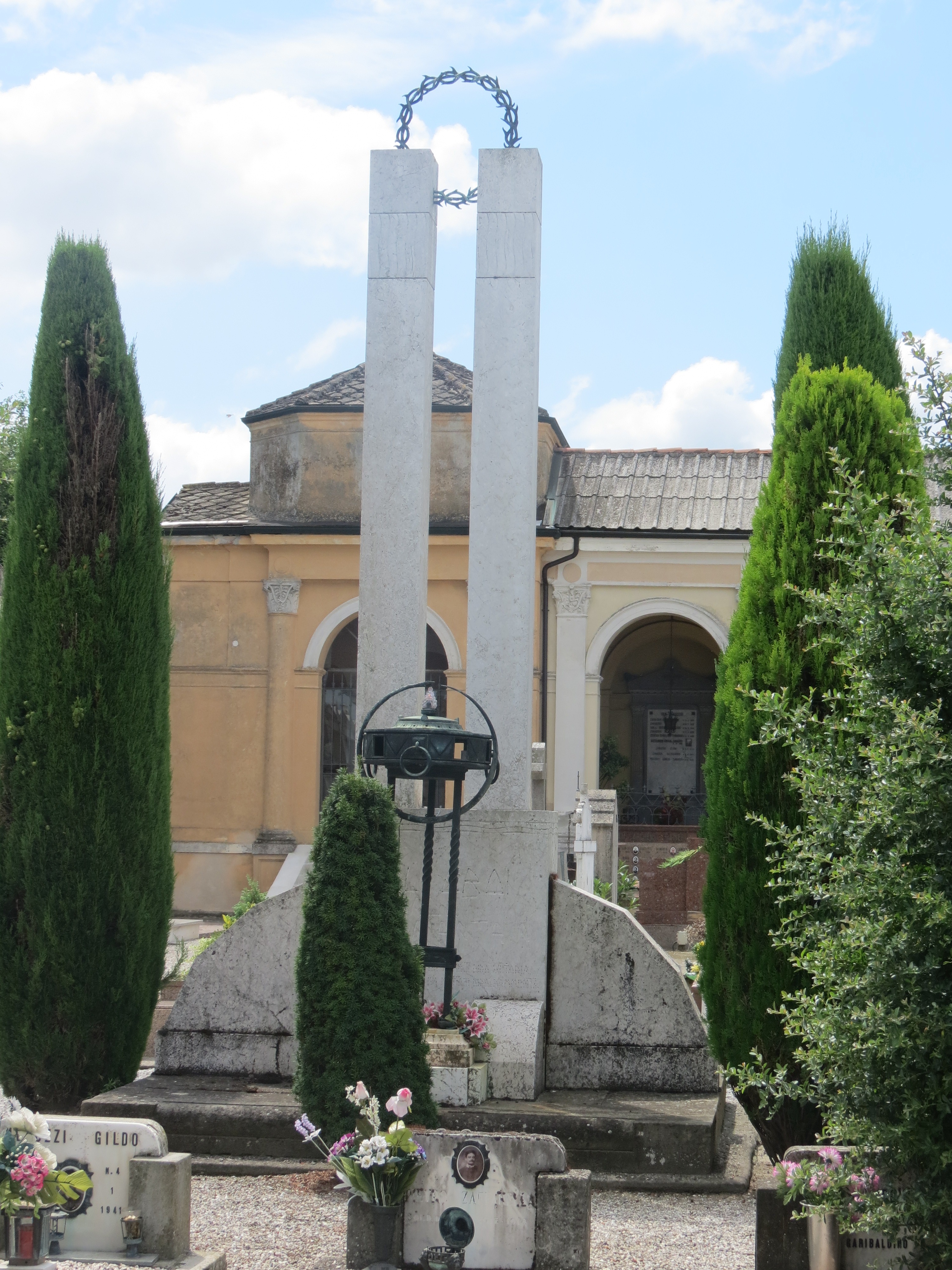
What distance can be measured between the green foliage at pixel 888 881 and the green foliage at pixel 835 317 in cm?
362

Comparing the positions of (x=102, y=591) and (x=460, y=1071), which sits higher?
(x=102, y=591)

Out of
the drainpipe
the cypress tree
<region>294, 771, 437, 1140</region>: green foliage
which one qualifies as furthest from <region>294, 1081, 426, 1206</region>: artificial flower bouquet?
the drainpipe

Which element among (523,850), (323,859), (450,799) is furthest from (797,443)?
(450,799)

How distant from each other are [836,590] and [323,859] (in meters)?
3.03

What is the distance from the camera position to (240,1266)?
5.52 m

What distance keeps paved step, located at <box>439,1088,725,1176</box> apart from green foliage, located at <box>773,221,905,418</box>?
14.2 ft

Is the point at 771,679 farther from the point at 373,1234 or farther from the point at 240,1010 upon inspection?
the point at 240,1010

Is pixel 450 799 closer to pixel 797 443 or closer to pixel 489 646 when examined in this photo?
pixel 489 646

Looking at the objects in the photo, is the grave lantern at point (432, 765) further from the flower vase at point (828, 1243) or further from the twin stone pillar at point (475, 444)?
the flower vase at point (828, 1243)

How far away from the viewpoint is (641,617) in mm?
19500

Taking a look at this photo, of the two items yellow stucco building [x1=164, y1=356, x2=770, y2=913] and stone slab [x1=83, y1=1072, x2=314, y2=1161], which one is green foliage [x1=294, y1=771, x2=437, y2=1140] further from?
yellow stucco building [x1=164, y1=356, x2=770, y2=913]

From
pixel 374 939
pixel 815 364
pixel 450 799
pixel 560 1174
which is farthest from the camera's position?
pixel 450 799

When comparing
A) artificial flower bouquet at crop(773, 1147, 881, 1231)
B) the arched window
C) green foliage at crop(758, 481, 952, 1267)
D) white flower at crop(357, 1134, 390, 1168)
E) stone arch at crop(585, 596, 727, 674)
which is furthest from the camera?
the arched window

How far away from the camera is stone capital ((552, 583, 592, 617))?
63.7ft
